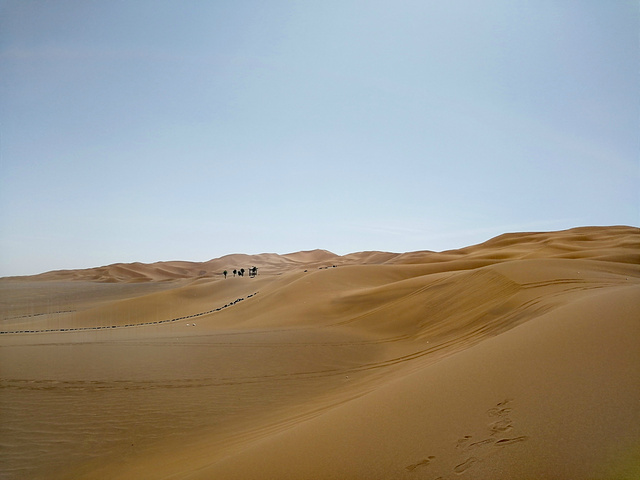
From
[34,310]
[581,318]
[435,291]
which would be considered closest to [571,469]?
[581,318]

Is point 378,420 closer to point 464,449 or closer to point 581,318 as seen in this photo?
point 464,449

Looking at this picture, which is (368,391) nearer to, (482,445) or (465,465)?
(482,445)

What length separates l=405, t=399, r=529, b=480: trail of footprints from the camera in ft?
9.95

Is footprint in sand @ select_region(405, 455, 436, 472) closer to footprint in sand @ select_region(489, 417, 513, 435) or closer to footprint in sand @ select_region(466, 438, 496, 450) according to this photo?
footprint in sand @ select_region(466, 438, 496, 450)

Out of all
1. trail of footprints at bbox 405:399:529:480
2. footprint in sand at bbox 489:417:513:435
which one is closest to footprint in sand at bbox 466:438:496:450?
trail of footprints at bbox 405:399:529:480

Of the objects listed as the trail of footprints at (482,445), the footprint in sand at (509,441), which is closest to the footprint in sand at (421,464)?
the trail of footprints at (482,445)

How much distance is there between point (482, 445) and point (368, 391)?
10.8ft

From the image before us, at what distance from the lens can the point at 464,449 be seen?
320 centimetres

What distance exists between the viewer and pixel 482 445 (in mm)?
3180

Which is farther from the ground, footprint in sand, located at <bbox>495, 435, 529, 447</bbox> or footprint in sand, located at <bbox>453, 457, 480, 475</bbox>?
footprint in sand, located at <bbox>495, 435, 529, 447</bbox>

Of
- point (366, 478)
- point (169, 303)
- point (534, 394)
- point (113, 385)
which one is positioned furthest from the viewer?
point (169, 303)

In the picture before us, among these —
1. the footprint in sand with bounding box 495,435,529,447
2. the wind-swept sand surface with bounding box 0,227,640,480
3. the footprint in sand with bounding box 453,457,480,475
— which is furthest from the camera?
the wind-swept sand surface with bounding box 0,227,640,480

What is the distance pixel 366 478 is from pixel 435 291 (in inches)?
448

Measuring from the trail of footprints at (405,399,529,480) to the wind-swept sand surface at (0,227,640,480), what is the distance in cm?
2
